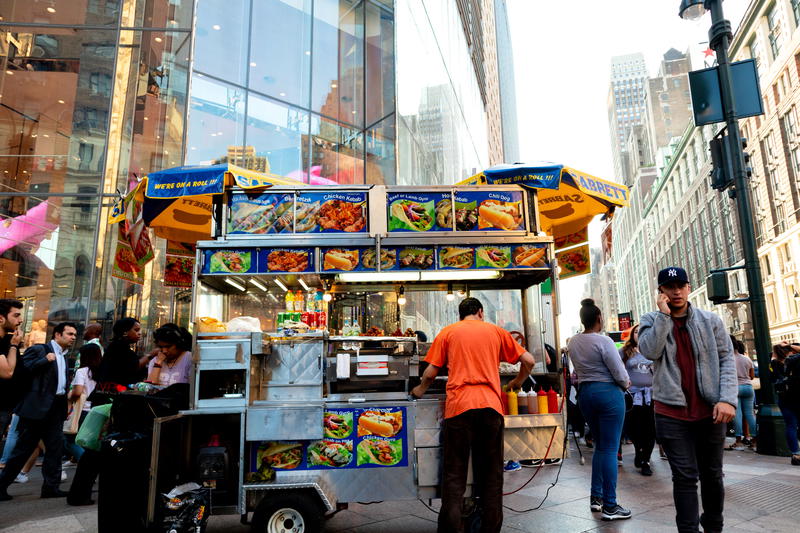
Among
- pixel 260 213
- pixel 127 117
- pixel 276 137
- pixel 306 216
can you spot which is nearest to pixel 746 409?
pixel 306 216

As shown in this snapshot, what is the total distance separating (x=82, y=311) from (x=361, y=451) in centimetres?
918

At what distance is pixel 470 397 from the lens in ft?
13.4

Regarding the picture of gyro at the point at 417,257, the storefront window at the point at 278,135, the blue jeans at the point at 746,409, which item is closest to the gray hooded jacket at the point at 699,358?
the picture of gyro at the point at 417,257

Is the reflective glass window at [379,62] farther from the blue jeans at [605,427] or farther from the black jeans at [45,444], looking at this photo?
the blue jeans at [605,427]

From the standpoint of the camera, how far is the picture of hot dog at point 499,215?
556cm

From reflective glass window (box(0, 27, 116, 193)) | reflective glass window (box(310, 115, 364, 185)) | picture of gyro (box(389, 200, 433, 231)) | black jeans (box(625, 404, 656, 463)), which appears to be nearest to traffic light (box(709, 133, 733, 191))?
black jeans (box(625, 404, 656, 463))

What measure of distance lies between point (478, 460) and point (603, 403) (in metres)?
1.72

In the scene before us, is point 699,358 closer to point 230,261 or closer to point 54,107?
point 230,261

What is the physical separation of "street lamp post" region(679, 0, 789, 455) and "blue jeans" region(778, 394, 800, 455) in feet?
1.39

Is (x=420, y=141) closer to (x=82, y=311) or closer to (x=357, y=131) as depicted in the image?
(x=357, y=131)

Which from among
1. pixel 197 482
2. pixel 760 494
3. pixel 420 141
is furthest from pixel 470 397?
pixel 420 141

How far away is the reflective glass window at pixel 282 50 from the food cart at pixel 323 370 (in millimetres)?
8490

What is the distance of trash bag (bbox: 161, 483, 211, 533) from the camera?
4062 millimetres

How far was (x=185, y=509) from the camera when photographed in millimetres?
4121
